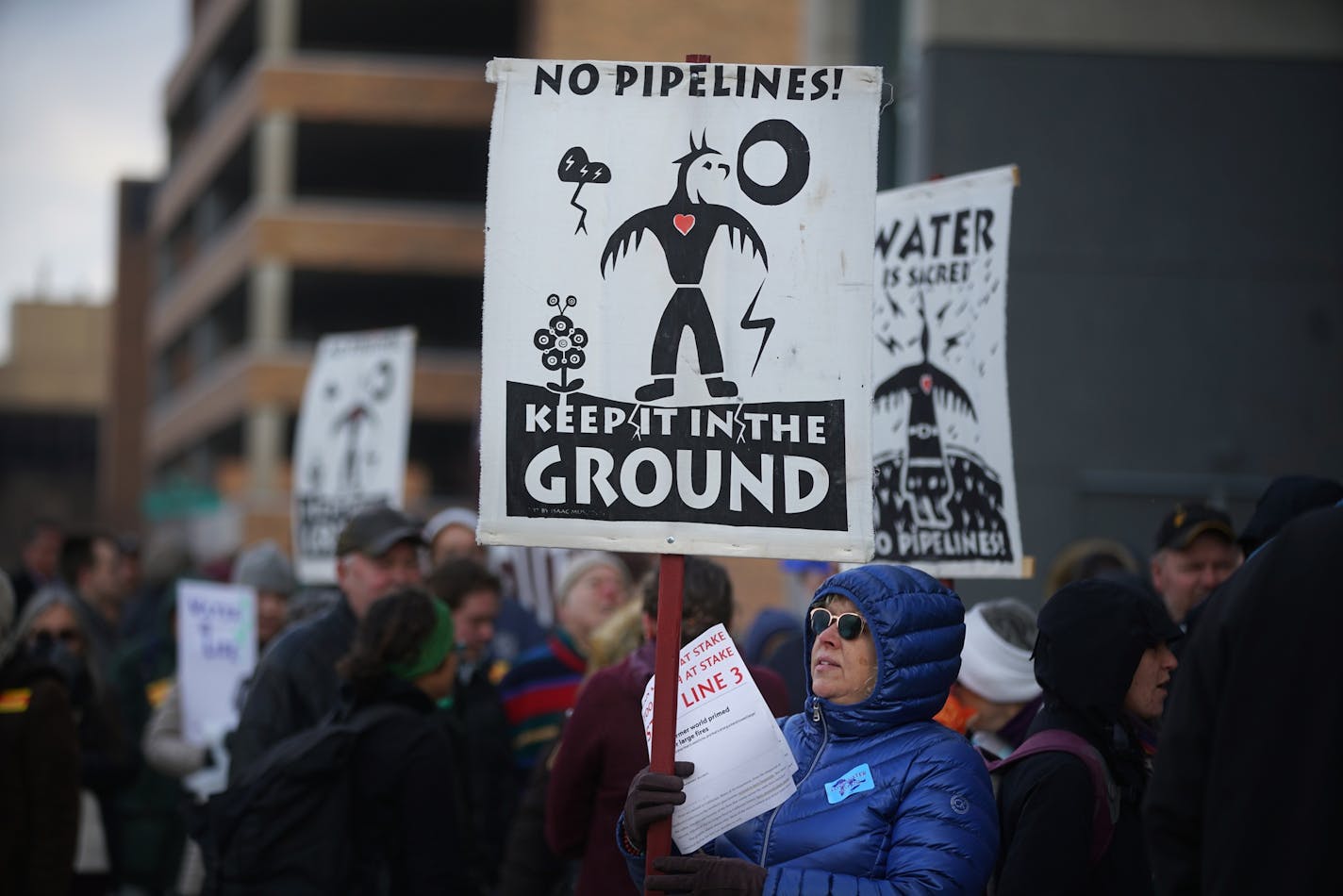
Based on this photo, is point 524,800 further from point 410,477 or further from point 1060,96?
point 410,477

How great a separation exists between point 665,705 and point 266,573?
17.6ft

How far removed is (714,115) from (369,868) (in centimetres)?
248

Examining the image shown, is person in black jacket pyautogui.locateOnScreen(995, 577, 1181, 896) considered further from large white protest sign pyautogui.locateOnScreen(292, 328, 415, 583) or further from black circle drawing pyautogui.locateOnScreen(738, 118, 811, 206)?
large white protest sign pyautogui.locateOnScreen(292, 328, 415, 583)

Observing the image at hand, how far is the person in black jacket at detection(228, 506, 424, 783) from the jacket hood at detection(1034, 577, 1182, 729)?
2240 millimetres

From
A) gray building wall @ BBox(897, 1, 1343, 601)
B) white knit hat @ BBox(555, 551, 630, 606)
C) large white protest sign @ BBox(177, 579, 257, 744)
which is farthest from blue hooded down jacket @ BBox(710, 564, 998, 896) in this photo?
gray building wall @ BBox(897, 1, 1343, 601)

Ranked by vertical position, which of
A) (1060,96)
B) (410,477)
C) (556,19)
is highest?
(556,19)

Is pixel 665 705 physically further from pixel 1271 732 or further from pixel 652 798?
pixel 1271 732

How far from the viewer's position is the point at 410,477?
4953 cm

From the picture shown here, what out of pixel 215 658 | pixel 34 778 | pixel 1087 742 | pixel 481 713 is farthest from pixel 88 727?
pixel 1087 742

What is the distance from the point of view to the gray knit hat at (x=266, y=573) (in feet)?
29.8

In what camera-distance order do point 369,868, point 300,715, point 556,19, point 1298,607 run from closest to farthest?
point 1298,607, point 369,868, point 300,715, point 556,19

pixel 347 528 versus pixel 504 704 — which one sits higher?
pixel 347 528

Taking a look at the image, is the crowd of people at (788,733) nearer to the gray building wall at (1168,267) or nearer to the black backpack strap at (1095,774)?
the black backpack strap at (1095,774)

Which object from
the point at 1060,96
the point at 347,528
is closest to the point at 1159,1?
the point at 1060,96
